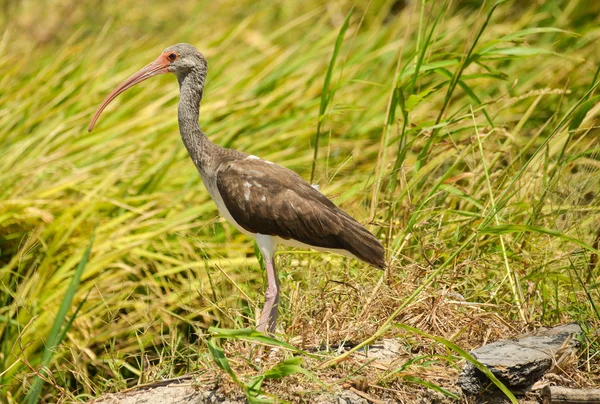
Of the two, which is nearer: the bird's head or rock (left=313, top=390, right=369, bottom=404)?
rock (left=313, top=390, right=369, bottom=404)

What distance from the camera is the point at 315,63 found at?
736cm

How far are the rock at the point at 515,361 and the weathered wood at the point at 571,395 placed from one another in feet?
0.38

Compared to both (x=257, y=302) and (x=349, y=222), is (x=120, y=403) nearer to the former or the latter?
(x=257, y=302)

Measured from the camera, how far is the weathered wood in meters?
3.47

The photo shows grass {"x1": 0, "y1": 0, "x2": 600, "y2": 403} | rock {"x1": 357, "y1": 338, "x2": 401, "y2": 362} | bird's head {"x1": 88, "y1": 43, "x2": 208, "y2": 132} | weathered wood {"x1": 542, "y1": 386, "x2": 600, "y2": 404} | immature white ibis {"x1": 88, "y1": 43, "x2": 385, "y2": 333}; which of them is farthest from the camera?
bird's head {"x1": 88, "y1": 43, "x2": 208, "y2": 132}

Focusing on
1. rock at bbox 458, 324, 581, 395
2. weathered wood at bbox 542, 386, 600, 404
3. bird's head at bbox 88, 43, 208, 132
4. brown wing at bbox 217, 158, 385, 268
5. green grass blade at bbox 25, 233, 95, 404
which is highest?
bird's head at bbox 88, 43, 208, 132

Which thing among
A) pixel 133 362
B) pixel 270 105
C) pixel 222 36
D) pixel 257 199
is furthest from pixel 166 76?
pixel 257 199

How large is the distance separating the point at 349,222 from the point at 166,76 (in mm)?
3752

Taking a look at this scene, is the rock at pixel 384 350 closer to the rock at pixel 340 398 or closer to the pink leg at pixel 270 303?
the rock at pixel 340 398

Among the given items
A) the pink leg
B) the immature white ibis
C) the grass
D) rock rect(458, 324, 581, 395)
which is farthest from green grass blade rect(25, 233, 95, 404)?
rock rect(458, 324, 581, 395)

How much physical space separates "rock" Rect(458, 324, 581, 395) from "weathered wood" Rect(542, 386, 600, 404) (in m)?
0.12

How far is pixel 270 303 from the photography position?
13.7 ft

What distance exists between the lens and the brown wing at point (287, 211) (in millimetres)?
4148

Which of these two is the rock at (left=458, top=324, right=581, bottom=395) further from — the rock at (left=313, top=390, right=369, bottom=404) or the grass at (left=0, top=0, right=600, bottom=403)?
the rock at (left=313, top=390, right=369, bottom=404)
